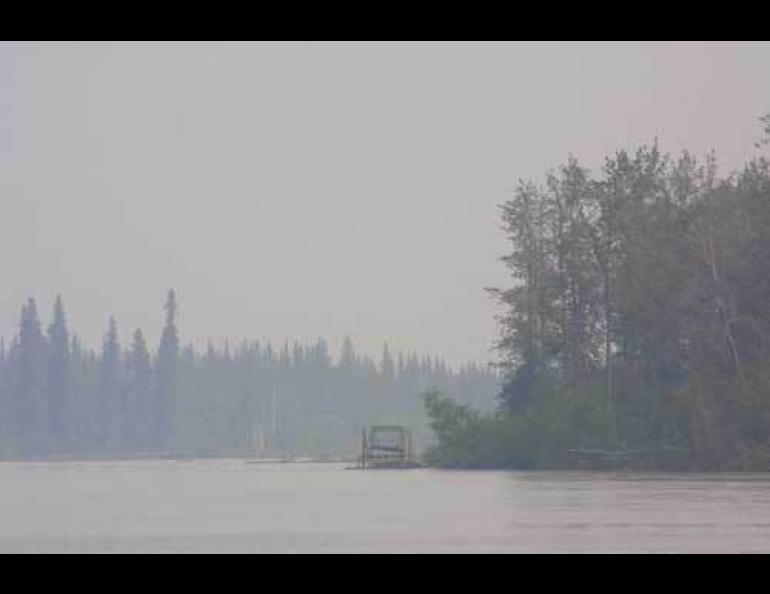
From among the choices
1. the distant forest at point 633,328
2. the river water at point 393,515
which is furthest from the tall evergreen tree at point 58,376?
the river water at point 393,515

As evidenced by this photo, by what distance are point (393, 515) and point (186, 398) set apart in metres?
106

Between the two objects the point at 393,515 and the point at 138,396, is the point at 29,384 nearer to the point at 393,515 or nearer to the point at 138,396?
the point at 138,396

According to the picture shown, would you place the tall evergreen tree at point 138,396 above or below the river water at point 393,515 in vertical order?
above

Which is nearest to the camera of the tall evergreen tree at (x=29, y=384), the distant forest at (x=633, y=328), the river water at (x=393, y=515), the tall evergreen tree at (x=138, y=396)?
the river water at (x=393, y=515)

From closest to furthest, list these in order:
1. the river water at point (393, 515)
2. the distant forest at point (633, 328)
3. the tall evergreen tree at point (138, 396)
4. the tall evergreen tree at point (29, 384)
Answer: the river water at point (393, 515), the distant forest at point (633, 328), the tall evergreen tree at point (29, 384), the tall evergreen tree at point (138, 396)

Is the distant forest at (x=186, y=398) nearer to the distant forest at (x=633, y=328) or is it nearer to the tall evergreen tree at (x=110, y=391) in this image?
the tall evergreen tree at (x=110, y=391)

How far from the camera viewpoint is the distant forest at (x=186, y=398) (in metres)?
121

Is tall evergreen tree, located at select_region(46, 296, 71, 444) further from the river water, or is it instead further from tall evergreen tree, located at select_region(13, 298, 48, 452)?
the river water

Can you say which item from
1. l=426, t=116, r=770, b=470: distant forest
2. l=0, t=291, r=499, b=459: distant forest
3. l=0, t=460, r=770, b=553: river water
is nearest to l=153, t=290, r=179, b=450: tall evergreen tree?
l=0, t=291, r=499, b=459: distant forest

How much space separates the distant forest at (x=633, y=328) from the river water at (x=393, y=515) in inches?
273

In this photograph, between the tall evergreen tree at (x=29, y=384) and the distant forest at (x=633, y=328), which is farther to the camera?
Result: the tall evergreen tree at (x=29, y=384)
